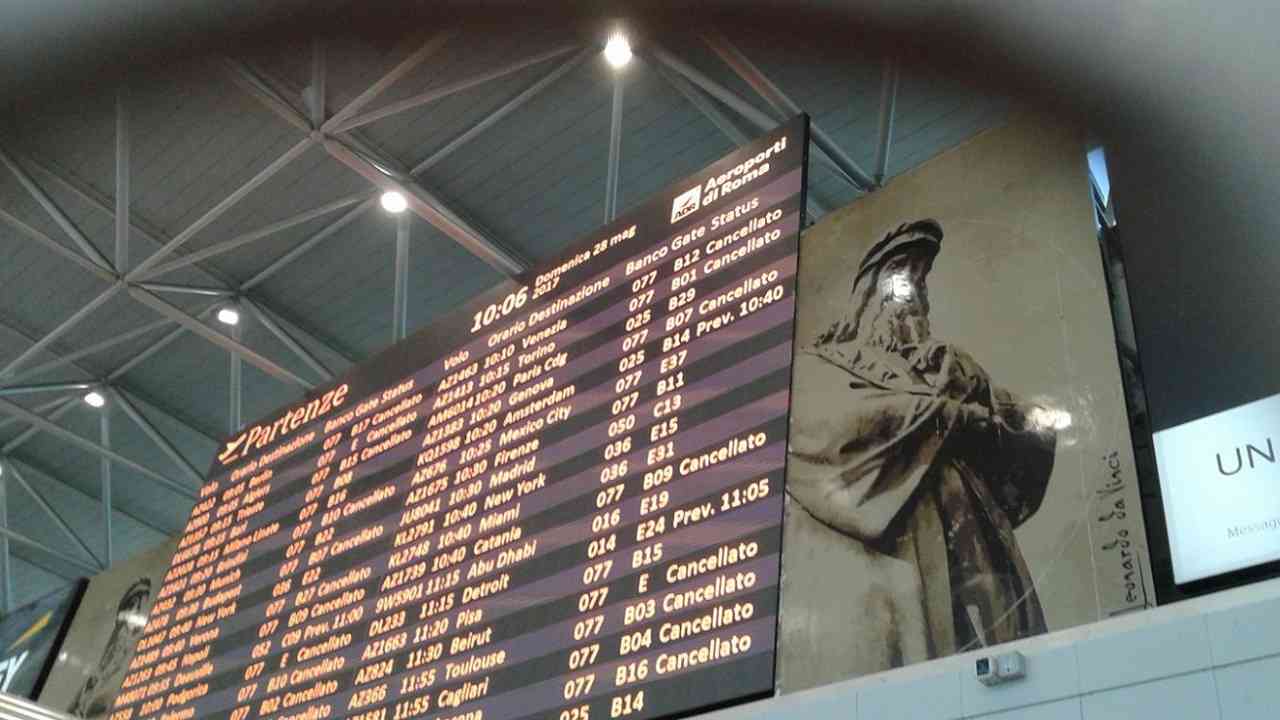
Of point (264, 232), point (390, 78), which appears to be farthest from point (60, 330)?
point (390, 78)

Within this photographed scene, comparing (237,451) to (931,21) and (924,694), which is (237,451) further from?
(931,21)

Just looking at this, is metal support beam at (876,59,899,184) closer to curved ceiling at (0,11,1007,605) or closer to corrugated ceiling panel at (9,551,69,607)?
curved ceiling at (0,11,1007,605)

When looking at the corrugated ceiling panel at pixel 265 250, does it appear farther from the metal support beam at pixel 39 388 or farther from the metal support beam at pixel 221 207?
the metal support beam at pixel 39 388

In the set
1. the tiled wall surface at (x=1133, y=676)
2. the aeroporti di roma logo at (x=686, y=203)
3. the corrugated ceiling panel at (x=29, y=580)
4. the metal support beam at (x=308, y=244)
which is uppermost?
the metal support beam at (x=308, y=244)

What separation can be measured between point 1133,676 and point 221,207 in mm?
9557

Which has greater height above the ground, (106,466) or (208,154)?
(208,154)

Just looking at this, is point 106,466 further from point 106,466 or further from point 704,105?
point 704,105

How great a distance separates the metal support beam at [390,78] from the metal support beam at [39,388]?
6.70 metres

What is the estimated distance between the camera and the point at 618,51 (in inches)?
388

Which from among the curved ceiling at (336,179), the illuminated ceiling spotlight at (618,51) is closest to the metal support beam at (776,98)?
the curved ceiling at (336,179)

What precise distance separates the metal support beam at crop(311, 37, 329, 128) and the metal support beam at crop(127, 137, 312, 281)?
0.20 metres

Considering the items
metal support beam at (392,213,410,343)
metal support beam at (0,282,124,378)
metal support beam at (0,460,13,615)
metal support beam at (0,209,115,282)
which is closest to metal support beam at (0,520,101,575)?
metal support beam at (0,460,13,615)

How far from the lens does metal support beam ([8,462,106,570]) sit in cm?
1766

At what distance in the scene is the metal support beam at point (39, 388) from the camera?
1511 centimetres
